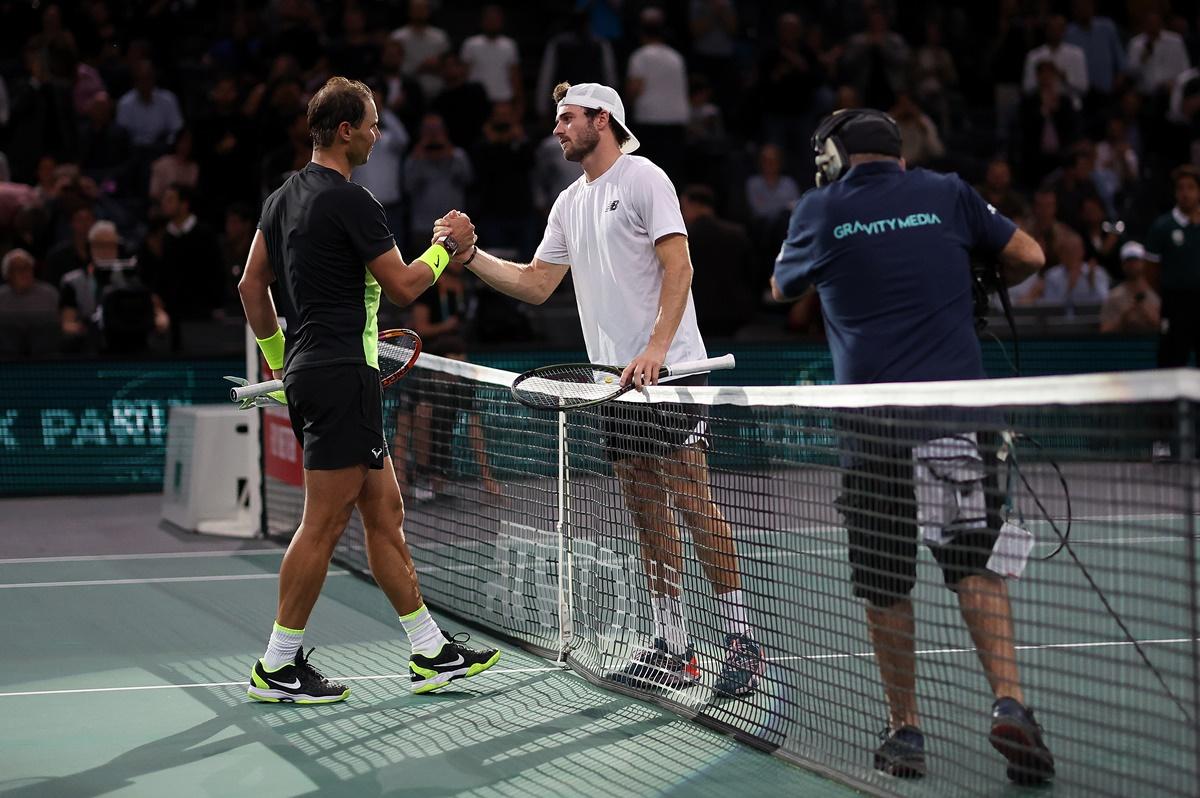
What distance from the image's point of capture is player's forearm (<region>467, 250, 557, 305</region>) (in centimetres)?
633

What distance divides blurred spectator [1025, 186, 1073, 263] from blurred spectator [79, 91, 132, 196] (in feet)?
29.0

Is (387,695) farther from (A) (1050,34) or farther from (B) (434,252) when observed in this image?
(A) (1050,34)

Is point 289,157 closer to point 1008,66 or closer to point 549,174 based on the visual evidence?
point 549,174

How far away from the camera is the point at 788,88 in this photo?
1666 cm

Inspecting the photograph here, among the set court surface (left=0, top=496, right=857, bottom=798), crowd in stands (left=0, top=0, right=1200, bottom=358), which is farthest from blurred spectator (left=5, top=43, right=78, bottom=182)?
court surface (left=0, top=496, right=857, bottom=798)

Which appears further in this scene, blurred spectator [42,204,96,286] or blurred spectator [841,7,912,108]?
blurred spectator [841,7,912,108]

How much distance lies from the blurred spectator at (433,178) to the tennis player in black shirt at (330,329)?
28.7 ft

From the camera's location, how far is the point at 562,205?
630cm

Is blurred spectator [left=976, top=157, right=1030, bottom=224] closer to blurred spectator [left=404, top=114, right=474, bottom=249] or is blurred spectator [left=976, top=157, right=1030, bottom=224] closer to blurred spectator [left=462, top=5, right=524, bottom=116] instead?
blurred spectator [left=404, top=114, right=474, bottom=249]

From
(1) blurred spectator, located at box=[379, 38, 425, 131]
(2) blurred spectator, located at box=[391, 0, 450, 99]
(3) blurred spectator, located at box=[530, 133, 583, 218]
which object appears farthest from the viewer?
(2) blurred spectator, located at box=[391, 0, 450, 99]

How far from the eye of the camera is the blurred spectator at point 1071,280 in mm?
14422

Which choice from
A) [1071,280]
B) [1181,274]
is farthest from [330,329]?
[1071,280]

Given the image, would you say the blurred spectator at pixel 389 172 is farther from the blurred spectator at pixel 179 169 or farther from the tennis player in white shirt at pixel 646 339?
the tennis player in white shirt at pixel 646 339

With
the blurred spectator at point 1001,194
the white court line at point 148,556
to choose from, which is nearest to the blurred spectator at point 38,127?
the white court line at point 148,556
